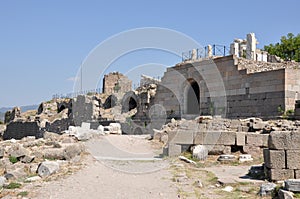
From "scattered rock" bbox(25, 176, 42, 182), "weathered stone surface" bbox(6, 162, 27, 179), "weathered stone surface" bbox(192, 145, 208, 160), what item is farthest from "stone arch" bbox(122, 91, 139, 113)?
"scattered rock" bbox(25, 176, 42, 182)

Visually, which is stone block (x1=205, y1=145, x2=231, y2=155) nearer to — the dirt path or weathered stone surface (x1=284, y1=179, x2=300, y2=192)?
the dirt path

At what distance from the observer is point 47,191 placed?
7.64m

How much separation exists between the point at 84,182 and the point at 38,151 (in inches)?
138

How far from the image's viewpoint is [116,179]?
8.85 metres

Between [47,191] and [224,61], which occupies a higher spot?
[224,61]

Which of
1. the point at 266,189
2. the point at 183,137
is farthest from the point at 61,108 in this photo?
the point at 266,189

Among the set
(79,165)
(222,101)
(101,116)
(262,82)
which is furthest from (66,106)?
(79,165)

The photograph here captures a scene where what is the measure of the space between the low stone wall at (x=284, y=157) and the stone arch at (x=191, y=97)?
13456 millimetres

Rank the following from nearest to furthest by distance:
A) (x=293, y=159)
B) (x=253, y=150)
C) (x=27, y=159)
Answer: (x=293, y=159) < (x=27, y=159) < (x=253, y=150)

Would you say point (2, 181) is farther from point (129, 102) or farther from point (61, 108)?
point (61, 108)

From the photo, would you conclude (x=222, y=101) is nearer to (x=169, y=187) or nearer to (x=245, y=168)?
(x=245, y=168)

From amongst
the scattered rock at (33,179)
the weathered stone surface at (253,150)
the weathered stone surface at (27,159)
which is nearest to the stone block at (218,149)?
the weathered stone surface at (253,150)

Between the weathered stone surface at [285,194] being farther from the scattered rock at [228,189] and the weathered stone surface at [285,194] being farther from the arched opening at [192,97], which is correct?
the arched opening at [192,97]

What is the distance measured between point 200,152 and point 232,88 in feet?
25.1
